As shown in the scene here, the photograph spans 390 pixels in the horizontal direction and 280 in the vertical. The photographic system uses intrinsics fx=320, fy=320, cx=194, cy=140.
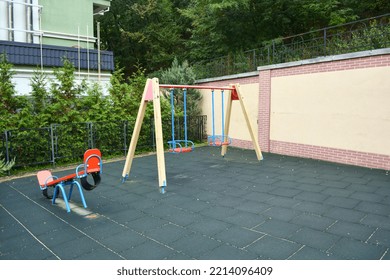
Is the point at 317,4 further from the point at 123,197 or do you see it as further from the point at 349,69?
the point at 123,197

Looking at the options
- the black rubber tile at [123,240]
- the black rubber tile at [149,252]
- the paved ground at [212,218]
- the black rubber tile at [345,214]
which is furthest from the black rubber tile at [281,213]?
the black rubber tile at [123,240]

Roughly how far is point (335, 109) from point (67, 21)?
364 inches

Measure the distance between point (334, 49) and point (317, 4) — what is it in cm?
680

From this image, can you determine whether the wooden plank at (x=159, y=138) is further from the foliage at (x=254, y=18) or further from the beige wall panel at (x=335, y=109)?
the foliage at (x=254, y=18)

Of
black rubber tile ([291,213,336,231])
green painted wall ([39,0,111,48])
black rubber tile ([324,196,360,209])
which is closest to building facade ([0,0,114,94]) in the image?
green painted wall ([39,0,111,48])

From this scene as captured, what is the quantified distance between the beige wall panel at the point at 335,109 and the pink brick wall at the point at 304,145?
0.12m

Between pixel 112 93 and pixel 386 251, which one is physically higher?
pixel 112 93

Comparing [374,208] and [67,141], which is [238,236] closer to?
[374,208]

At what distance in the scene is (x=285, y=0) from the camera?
15.1m

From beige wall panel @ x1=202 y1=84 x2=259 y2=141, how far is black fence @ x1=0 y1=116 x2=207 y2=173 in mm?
2232

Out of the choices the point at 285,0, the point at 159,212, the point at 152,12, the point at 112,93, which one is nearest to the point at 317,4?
the point at 285,0

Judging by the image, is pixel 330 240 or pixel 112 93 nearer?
pixel 330 240

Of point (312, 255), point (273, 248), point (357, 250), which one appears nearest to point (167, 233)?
point (273, 248)

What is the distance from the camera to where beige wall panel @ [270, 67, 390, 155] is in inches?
286
